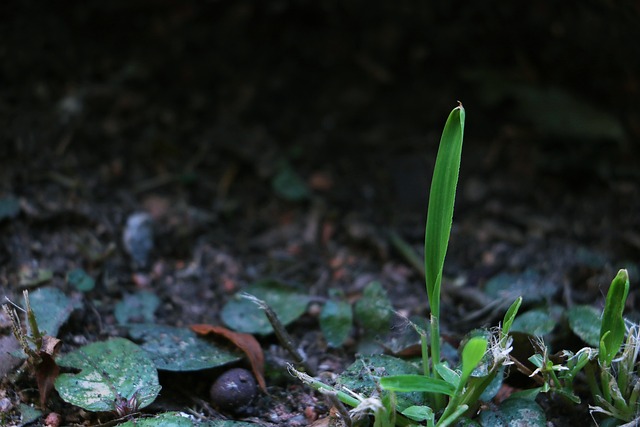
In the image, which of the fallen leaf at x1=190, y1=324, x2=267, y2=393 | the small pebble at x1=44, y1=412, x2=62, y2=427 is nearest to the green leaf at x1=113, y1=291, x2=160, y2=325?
the fallen leaf at x1=190, y1=324, x2=267, y2=393

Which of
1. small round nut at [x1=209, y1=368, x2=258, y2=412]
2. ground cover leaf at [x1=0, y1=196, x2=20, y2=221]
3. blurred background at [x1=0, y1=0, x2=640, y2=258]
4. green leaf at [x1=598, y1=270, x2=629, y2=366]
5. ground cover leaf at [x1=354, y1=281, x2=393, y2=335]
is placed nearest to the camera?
green leaf at [x1=598, y1=270, x2=629, y2=366]

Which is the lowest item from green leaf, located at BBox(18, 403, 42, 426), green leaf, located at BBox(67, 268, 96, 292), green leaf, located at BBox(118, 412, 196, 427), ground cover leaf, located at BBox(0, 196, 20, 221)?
green leaf, located at BBox(118, 412, 196, 427)

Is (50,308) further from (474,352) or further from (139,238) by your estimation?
(474,352)

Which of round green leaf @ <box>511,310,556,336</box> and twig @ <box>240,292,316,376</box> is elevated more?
twig @ <box>240,292,316,376</box>

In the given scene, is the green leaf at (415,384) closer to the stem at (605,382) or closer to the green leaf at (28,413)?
the stem at (605,382)

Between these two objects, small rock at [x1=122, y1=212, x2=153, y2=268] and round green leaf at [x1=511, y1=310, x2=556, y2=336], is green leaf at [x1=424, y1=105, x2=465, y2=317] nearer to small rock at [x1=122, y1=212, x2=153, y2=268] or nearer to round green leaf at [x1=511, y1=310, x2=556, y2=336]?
round green leaf at [x1=511, y1=310, x2=556, y2=336]

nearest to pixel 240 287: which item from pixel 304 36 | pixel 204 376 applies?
pixel 204 376

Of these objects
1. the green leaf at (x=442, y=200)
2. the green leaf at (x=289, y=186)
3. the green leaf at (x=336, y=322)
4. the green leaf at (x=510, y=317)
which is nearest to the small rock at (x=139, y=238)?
the green leaf at (x=289, y=186)
